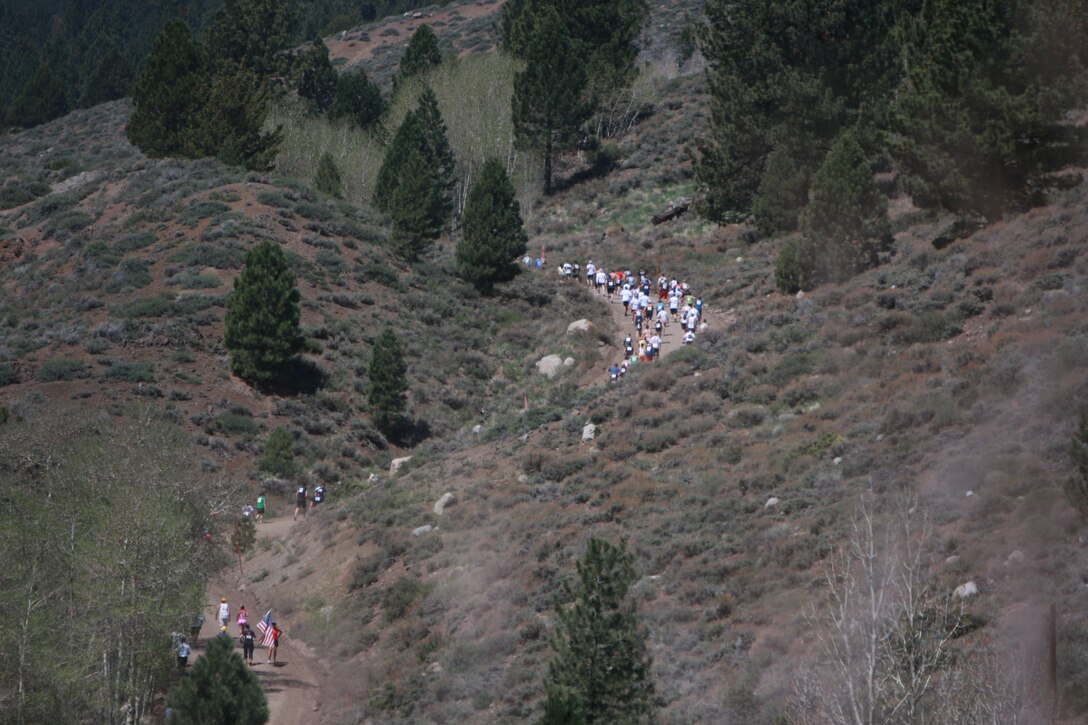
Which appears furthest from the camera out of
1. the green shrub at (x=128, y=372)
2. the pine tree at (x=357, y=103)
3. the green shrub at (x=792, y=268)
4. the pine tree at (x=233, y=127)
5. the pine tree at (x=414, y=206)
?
the pine tree at (x=357, y=103)

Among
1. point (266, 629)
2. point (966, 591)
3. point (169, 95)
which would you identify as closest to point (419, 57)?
point (169, 95)

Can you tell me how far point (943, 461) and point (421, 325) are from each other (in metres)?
38.7

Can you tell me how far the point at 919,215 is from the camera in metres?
42.3

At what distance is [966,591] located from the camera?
17.2 metres

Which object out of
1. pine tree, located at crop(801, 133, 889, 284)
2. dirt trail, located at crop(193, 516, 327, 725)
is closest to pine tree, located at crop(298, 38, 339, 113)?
pine tree, located at crop(801, 133, 889, 284)

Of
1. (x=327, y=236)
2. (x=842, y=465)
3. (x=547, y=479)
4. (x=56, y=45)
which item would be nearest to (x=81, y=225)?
(x=327, y=236)

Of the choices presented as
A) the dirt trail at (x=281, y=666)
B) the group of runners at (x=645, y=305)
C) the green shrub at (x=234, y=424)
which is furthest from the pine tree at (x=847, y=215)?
the green shrub at (x=234, y=424)

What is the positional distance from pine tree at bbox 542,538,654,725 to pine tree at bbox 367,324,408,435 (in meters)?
30.9

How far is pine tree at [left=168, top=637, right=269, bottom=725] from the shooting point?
19188 millimetres

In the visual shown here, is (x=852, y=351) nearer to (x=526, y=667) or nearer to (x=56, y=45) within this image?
(x=526, y=667)

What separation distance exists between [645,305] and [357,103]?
139 feet

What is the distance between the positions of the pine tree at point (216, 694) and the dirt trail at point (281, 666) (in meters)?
4.75

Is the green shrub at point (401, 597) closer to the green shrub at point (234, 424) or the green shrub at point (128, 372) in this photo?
the green shrub at point (234, 424)

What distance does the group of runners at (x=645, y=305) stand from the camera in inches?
1758
